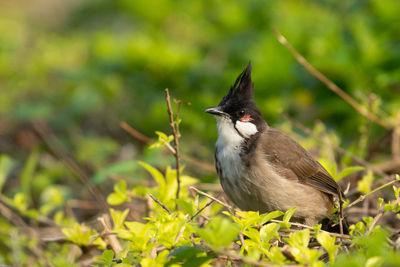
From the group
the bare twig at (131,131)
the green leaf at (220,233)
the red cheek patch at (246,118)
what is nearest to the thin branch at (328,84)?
the red cheek patch at (246,118)

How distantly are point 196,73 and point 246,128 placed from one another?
184cm

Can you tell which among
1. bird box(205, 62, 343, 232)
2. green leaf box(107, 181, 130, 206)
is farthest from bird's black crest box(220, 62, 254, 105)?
green leaf box(107, 181, 130, 206)

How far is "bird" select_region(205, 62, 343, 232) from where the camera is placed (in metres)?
2.64

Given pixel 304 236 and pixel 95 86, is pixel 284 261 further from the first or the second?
pixel 95 86

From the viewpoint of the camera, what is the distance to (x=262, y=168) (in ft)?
8.76

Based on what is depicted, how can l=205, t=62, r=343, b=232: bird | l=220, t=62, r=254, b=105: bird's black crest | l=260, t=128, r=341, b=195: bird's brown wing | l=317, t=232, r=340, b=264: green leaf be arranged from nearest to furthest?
l=317, t=232, r=340, b=264: green leaf < l=205, t=62, r=343, b=232: bird < l=260, t=128, r=341, b=195: bird's brown wing < l=220, t=62, r=254, b=105: bird's black crest

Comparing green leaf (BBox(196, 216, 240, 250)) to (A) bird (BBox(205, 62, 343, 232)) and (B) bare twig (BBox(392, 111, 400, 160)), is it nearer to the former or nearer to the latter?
(A) bird (BBox(205, 62, 343, 232))

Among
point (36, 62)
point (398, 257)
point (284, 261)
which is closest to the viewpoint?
point (398, 257)

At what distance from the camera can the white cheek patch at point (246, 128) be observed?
289 cm

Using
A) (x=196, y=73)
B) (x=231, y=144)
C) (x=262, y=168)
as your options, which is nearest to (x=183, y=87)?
(x=196, y=73)

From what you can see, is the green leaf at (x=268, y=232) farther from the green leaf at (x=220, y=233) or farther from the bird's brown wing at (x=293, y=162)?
the bird's brown wing at (x=293, y=162)

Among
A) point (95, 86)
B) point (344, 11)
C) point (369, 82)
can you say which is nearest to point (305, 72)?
point (369, 82)

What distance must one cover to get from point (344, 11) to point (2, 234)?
136 inches

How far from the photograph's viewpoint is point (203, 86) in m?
4.57
